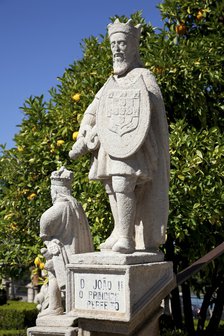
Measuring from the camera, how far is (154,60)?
9336 mm

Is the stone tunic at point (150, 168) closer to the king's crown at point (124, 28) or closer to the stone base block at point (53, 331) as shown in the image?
the king's crown at point (124, 28)

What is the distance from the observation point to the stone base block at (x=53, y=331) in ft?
15.5

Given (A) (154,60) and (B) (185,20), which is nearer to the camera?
(A) (154,60)

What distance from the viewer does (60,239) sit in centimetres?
539

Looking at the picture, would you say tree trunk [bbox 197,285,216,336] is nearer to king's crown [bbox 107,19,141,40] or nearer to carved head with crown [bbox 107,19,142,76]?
carved head with crown [bbox 107,19,142,76]

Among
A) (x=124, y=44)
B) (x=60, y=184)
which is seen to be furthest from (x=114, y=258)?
(x=124, y=44)

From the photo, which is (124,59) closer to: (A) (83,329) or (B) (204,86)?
(A) (83,329)

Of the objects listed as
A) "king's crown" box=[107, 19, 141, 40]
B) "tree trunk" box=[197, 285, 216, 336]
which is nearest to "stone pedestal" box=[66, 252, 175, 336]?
"king's crown" box=[107, 19, 141, 40]

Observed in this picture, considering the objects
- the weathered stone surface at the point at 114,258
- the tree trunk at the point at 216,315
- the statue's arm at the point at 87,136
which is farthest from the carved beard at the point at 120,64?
the tree trunk at the point at 216,315

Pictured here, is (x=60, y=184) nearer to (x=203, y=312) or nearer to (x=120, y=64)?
(x=120, y=64)

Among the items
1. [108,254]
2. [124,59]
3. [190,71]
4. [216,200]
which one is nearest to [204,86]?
[190,71]

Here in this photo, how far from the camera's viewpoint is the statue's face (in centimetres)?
501

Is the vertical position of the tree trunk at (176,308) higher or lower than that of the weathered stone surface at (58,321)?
lower

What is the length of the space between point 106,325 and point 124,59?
7.49 ft
